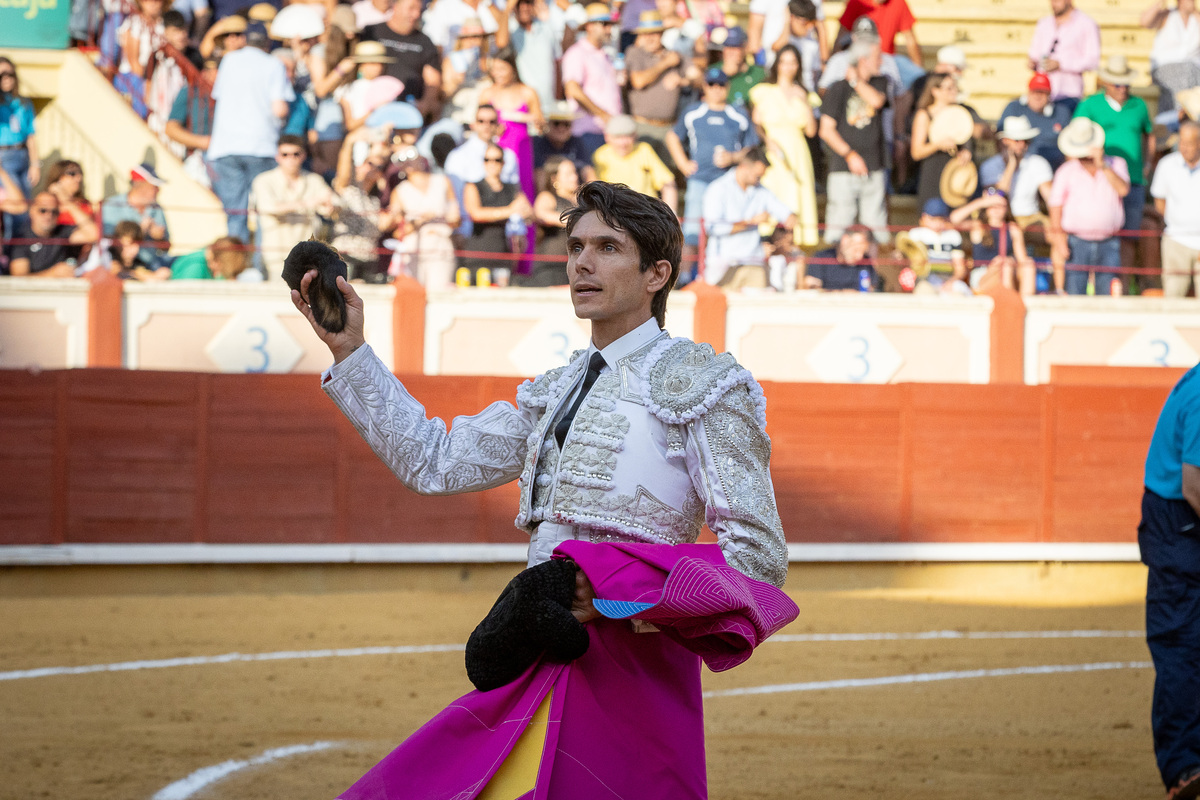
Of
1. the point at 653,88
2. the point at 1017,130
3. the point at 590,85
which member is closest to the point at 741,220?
the point at 653,88

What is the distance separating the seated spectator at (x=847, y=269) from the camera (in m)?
9.37

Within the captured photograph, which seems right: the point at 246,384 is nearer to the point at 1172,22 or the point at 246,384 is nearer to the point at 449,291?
the point at 449,291

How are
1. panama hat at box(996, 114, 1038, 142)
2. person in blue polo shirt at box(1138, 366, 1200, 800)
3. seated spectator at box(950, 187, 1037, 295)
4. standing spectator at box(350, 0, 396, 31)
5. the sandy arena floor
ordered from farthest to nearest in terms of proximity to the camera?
1. panama hat at box(996, 114, 1038, 142)
2. standing spectator at box(350, 0, 396, 31)
3. seated spectator at box(950, 187, 1037, 295)
4. the sandy arena floor
5. person in blue polo shirt at box(1138, 366, 1200, 800)

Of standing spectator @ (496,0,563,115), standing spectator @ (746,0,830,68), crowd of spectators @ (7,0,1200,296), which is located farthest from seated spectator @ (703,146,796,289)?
standing spectator @ (496,0,563,115)

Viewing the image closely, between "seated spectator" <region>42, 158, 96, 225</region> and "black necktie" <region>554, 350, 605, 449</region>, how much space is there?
7.31 metres

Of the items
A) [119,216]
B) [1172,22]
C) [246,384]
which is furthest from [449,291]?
[1172,22]

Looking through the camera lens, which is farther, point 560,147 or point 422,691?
point 560,147

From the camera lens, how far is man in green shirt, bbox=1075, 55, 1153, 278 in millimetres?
9844

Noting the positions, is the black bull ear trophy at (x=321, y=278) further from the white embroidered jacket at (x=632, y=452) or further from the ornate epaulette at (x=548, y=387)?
the ornate epaulette at (x=548, y=387)

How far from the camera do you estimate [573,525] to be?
81.0 inches

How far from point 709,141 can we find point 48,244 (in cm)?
436

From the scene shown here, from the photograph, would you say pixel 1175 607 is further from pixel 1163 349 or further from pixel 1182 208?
pixel 1182 208

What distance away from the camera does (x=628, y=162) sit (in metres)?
9.14

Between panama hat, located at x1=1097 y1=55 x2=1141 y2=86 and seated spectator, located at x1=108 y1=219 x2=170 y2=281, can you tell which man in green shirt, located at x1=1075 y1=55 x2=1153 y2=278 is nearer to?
panama hat, located at x1=1097 y1=55 x2=1141 y2=86
